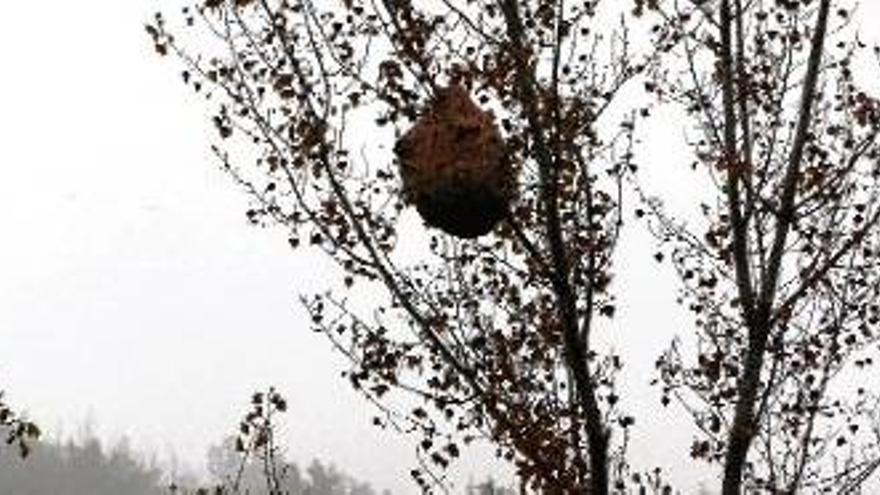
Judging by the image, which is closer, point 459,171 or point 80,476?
point 459,171

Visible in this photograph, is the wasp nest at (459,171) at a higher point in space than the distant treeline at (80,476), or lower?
lower

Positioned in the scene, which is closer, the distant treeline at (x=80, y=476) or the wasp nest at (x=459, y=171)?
the wasp nest at (x=459, y=171)

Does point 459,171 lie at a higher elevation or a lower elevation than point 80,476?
lower

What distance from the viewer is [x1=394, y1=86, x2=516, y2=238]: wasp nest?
539 centimetres

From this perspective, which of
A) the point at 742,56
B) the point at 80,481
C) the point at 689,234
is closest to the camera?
the point at 742,56

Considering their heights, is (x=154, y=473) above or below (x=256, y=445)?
above

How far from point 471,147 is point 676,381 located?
570cm

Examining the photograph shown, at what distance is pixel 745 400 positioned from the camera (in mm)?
8703

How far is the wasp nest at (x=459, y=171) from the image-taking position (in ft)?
17.7

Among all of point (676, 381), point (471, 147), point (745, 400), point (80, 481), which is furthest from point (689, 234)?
point (80, 481)

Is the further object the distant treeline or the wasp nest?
the distant treeline

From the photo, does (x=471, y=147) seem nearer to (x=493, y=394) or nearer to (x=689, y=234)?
(x=493, y=394)

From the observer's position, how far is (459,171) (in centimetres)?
542

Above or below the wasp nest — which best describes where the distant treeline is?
above
